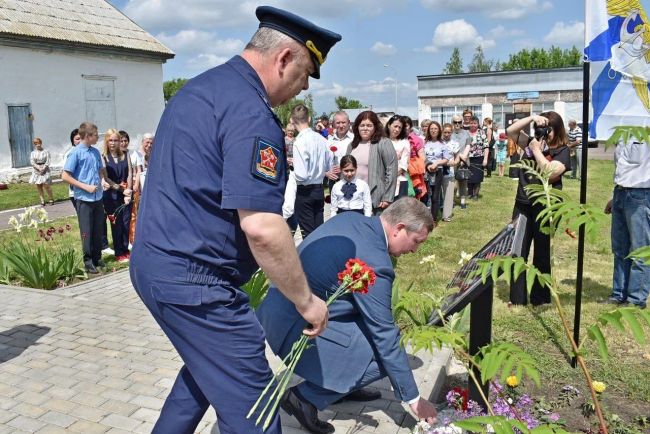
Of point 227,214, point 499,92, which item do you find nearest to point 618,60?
point 227,214

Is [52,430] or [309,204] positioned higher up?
[309,204]

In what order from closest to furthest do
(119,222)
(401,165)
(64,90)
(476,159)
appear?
(119,222)
(401,165)
(476,159)
(64,90)

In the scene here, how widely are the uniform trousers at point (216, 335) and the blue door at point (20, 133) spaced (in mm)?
18452

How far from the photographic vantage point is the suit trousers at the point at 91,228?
7109 mm

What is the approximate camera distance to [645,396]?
3850mm

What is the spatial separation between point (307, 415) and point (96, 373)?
5.93 ft

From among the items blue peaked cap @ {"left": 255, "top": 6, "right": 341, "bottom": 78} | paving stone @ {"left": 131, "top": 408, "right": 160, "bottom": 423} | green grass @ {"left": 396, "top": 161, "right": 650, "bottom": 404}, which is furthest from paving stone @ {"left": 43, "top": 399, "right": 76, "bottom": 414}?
green grass @ {"left": 396, "top": 161, "right": 650, "bottom": 404}

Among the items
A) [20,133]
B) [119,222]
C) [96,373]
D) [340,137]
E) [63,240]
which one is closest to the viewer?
[96,373]

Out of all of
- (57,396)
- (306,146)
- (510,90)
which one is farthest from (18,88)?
(510,90)

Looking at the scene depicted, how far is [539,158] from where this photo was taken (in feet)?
16.8

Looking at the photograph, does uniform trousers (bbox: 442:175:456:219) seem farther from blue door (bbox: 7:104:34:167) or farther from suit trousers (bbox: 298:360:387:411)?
blue door (bbox: 7:104:34:167)

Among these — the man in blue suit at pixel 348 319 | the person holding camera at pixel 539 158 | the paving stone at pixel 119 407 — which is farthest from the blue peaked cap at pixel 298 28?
the person holding camera at pixel 539 158

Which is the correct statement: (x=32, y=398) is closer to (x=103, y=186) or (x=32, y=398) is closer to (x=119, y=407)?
(x=119, y=407)

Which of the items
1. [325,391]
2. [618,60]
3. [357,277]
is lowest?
[325,391]
